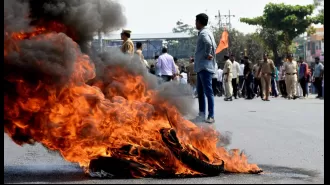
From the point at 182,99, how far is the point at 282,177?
134 centimetres

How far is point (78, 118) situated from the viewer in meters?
6.32

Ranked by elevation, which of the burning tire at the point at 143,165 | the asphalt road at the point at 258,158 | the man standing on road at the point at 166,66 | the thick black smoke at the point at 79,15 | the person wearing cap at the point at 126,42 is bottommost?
the asphalt road at the point at 258,158

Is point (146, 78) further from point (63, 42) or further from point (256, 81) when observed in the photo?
point (256, 81)

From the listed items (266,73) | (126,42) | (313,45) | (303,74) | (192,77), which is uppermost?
(126,42)

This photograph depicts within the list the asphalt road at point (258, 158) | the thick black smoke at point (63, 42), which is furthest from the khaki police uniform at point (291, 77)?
the thick black smoke at point (63, 42)

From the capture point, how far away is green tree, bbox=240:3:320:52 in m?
66.8

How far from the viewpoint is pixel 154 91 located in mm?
7199

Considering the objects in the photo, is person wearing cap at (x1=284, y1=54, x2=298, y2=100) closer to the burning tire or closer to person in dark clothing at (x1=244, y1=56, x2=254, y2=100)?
person in dark clothing at (x1=244, y1=56, x2=254, y2=100)

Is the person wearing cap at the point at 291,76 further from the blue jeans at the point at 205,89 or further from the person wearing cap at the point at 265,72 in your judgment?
the blue jeans at the point at 205,89

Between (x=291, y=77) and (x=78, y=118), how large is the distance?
Answer: 22946 mm

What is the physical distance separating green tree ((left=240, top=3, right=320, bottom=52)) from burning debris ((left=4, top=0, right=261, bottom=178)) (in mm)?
60459

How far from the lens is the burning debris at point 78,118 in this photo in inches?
246

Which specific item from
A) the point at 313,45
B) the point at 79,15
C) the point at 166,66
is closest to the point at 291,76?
the point at 166,66

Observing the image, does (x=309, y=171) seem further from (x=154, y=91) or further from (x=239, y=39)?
(x=239, y=39)
